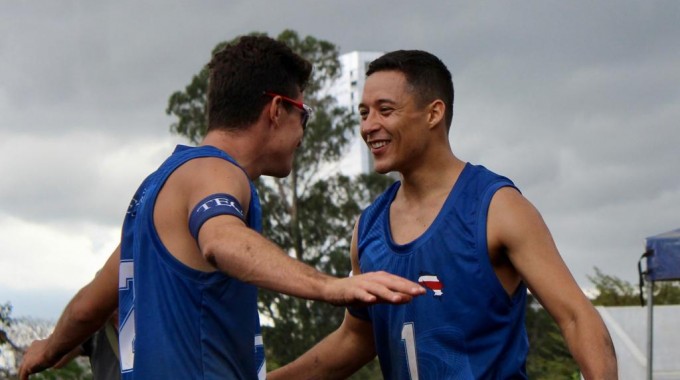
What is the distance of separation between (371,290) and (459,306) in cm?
136

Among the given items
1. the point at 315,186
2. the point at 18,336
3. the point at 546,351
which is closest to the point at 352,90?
the point at 315,186

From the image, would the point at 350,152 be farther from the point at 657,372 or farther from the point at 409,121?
the point at 409,121

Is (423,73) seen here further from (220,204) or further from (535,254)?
(220,204)

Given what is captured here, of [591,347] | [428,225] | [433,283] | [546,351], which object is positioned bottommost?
[591,347]

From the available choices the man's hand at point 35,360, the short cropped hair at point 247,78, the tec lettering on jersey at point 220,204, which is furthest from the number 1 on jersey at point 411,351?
the man's hand at point 35,360

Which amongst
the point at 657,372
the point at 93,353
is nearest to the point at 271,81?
the point at 93,353

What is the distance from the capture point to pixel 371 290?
9.75 ft

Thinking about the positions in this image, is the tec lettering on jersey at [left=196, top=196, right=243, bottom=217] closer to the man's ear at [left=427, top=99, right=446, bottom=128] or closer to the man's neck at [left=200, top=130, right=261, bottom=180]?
the man's neck at [left=200, top=130, right=261, bottom=180]

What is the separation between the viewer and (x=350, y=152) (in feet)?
119

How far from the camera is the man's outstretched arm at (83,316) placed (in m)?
4.24

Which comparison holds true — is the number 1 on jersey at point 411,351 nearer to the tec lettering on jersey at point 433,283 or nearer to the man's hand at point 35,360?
the tec lettering on jersey at point 433,283

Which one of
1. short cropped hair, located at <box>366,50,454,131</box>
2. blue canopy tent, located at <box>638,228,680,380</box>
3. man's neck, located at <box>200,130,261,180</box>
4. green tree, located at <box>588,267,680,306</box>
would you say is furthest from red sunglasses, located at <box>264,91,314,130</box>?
green tree, located at <box>588,267,680,306</box>

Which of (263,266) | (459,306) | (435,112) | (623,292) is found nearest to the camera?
(263,266)

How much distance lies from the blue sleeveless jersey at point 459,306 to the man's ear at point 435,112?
30 cm
